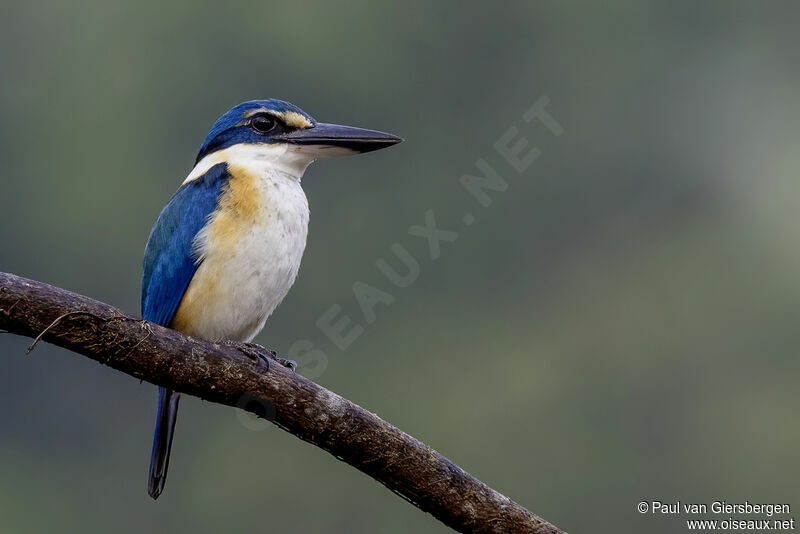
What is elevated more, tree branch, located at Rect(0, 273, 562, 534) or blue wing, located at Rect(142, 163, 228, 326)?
blue wing, located at Rect(142, 163, 228, 326)

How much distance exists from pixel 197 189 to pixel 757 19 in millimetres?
43690

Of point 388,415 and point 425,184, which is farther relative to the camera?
point 425,184

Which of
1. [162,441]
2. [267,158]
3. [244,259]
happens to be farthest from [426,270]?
[244,259]

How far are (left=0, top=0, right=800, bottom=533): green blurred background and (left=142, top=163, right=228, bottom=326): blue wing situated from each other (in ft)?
40.0

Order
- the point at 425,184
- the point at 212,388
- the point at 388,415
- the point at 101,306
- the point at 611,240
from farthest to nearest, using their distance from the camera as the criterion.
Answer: the point at 611,240, the point at 425,184, the point at 388,415, the point at 212,388, the point at 101,306

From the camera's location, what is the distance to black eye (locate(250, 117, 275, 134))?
4422mm

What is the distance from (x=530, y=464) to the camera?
1978cm

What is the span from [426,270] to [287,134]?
2145 cm

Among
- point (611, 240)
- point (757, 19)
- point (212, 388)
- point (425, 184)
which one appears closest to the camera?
point (212, 388)

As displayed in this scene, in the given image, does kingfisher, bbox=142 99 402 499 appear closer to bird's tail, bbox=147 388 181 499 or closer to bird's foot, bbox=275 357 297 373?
bird's tail, bbox=147 388 181 499

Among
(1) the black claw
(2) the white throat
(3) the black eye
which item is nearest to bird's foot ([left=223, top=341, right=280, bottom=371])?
(1) the black claw

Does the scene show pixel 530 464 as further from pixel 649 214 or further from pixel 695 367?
pixel 649 214

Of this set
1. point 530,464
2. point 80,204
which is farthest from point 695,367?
point 80,204

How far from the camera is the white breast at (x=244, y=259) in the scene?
12.9 feet
